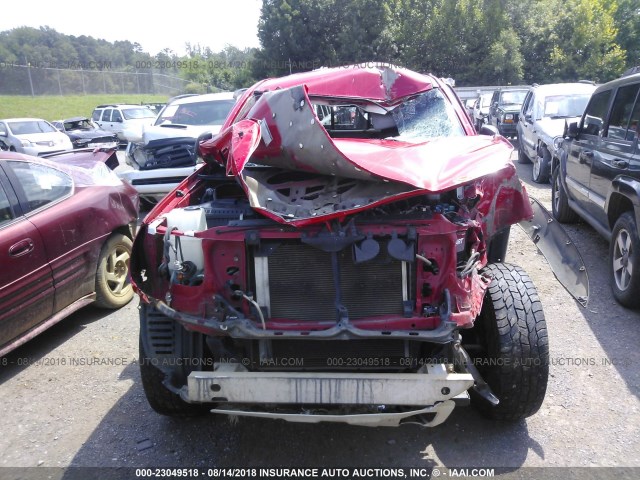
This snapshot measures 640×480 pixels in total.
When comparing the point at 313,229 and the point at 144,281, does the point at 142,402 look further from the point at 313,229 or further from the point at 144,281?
the point at 313,229

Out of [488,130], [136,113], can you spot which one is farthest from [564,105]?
[136,113]

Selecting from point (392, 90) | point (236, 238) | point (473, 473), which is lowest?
point (473, 473)

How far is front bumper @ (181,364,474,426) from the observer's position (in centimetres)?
237

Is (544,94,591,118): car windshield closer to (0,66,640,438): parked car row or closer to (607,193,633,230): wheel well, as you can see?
(607,193,633,230): wheel well

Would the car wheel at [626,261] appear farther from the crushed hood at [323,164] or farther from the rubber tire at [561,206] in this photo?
the rubber tire at [561,206]

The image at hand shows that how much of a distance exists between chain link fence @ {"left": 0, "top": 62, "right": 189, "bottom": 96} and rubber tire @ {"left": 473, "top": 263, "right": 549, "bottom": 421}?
34.5m

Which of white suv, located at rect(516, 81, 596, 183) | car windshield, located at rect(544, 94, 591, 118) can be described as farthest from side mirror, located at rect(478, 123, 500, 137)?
car windshield, located at rect(544, 94, 591, 118)

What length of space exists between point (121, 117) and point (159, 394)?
20.7 metres

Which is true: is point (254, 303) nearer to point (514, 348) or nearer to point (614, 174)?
point (514, 348)

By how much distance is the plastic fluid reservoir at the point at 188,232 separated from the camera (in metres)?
2.68

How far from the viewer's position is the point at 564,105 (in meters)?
10.0

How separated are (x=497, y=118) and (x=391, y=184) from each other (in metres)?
13.4

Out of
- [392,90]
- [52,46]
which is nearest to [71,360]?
[392,90]

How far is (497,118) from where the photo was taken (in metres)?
14.9
